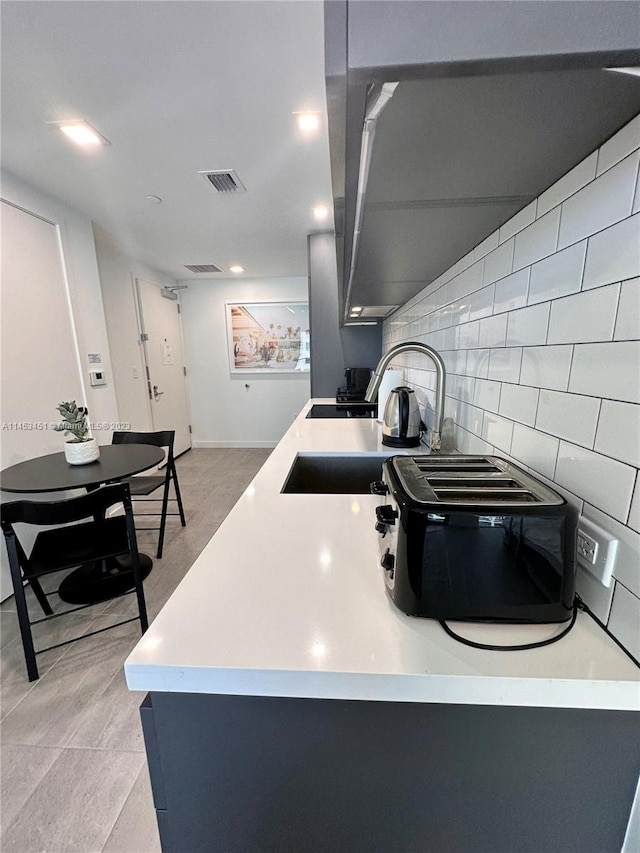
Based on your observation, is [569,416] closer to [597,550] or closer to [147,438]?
[597,550]

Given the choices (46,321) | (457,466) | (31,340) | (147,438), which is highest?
(46,321)

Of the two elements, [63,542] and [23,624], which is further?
[63,542]

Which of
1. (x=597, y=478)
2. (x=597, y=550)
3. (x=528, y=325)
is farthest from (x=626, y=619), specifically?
(x=528, y=325)

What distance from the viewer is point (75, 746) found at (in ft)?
3.84

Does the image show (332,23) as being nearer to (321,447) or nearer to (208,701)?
(208,701)

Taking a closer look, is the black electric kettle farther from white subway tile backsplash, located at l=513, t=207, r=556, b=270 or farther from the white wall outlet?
the white wall outlet

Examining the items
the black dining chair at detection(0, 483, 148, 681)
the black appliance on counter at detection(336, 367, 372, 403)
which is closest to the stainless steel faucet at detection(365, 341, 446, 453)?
the black dining chair at detection(0, 483, 148, 681)

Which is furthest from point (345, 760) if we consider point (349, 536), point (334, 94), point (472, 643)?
point (334, 94)

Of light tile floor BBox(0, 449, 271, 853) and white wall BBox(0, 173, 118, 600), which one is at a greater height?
white wall BBox(0, 173, 118, 600)

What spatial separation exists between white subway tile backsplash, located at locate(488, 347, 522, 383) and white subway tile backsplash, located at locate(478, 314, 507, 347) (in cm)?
2

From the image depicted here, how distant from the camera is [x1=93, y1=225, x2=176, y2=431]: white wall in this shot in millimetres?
3168

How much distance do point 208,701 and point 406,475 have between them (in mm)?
468

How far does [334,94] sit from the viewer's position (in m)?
0.36

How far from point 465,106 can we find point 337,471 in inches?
45.5
